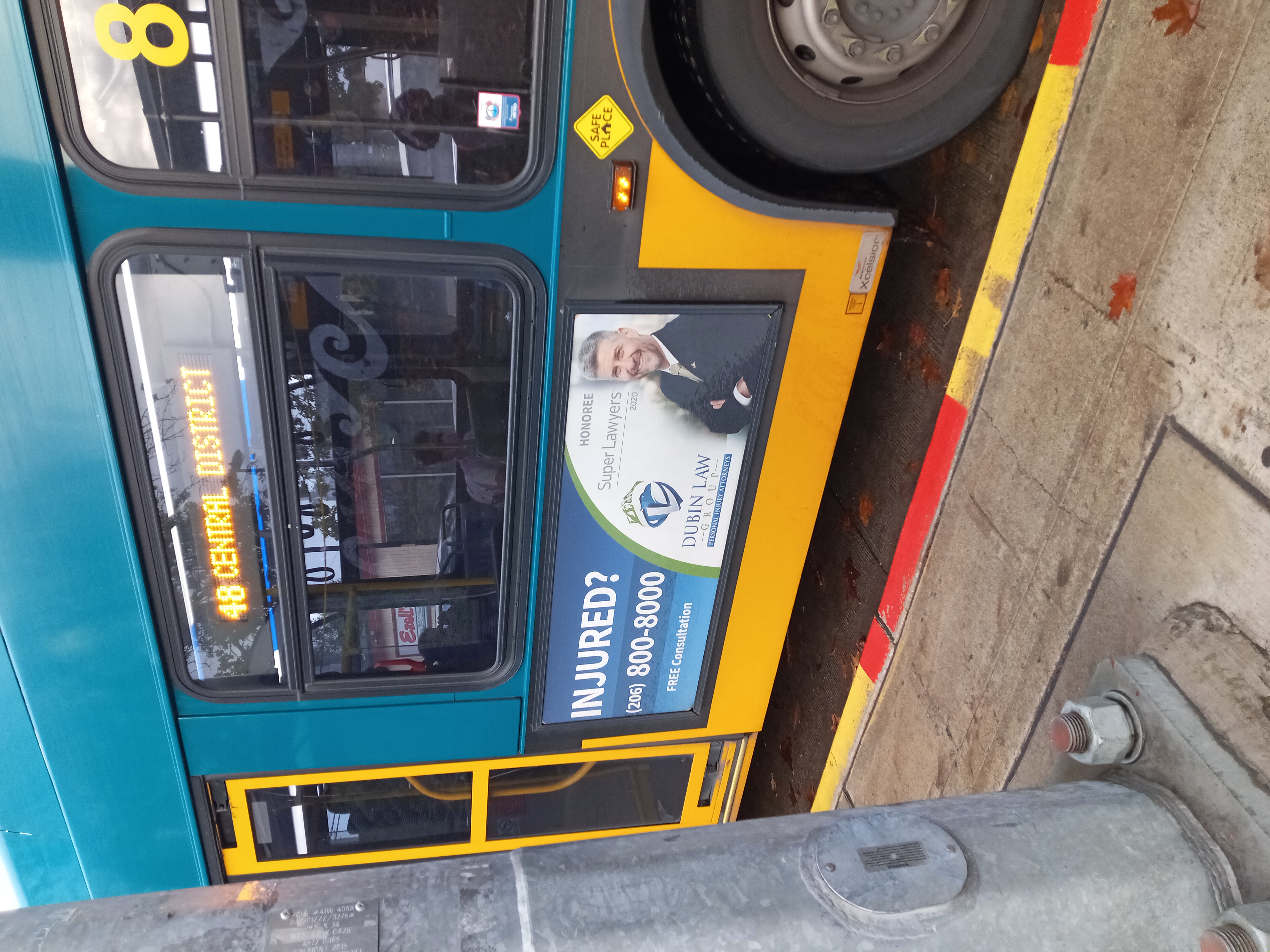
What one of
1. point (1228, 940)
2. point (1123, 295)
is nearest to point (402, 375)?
point (1123, 295)

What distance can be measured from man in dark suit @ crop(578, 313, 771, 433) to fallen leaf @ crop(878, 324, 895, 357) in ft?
1.63

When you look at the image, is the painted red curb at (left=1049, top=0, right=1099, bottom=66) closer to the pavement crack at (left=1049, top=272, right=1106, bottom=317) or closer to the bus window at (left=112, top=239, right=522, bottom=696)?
the pavement crack at (left=1049, top=272, right=1106, bottom=317)

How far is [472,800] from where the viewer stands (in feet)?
8.80

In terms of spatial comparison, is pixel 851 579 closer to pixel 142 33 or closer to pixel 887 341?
pixel 887 341

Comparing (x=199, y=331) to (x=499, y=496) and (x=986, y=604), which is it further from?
(x=986, y=604)

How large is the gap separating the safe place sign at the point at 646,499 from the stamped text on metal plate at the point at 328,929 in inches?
49.9

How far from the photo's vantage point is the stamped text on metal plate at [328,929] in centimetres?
89

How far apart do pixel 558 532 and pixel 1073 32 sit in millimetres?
1562

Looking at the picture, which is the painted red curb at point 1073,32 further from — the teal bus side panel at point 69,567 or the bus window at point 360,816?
the bus window at point 360,816

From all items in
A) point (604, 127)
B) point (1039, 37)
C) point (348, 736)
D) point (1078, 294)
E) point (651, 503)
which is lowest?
point (348, 736)

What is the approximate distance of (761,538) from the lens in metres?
2.37

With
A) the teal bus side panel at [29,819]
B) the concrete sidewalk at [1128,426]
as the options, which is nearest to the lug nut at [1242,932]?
the concrete sidewalk at [1128,426]

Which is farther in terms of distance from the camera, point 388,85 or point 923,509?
point 923,509

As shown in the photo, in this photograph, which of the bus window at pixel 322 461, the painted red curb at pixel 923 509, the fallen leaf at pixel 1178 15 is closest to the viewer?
the fallen leaf at pixel 1178 15
